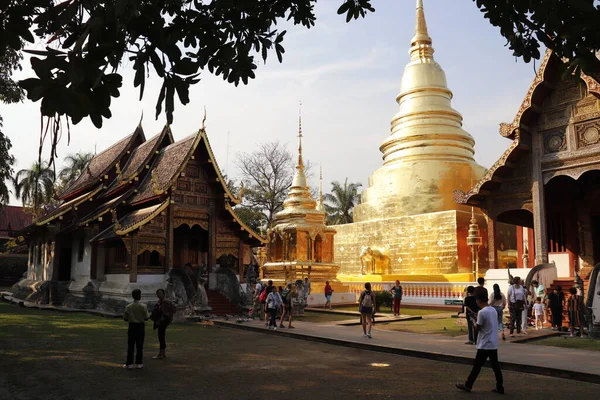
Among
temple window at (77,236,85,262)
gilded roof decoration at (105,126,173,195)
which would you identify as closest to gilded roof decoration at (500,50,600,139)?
gilded roof decoration at (105,126,173,195)

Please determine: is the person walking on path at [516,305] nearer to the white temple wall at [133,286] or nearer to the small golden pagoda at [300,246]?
the white temple wall at [133,286]

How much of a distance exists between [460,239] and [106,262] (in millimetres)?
16312

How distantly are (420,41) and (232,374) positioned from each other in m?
29.3

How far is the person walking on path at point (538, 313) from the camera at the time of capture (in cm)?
1327

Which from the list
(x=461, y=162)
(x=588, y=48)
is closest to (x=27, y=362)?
(x=588, y=48)

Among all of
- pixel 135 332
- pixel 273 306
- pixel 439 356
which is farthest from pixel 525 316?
pixel 135 332

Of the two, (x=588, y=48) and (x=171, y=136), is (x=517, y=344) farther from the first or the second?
(x=171, y=136)

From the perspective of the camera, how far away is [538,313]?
13336mm

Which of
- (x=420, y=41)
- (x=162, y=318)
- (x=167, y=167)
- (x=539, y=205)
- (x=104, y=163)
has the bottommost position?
(x=162, y=318)

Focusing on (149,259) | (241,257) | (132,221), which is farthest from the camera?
(149,259)

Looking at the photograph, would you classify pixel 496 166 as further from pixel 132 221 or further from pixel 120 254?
pixel 120 254

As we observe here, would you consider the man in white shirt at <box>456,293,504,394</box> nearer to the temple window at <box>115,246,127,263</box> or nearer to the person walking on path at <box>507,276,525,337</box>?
the person walking on path at <box>507,276,525,337</box>

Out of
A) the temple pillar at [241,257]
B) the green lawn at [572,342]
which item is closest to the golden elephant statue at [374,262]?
the temple pillar at [241,257]

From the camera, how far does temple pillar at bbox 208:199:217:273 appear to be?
19.8 meters
